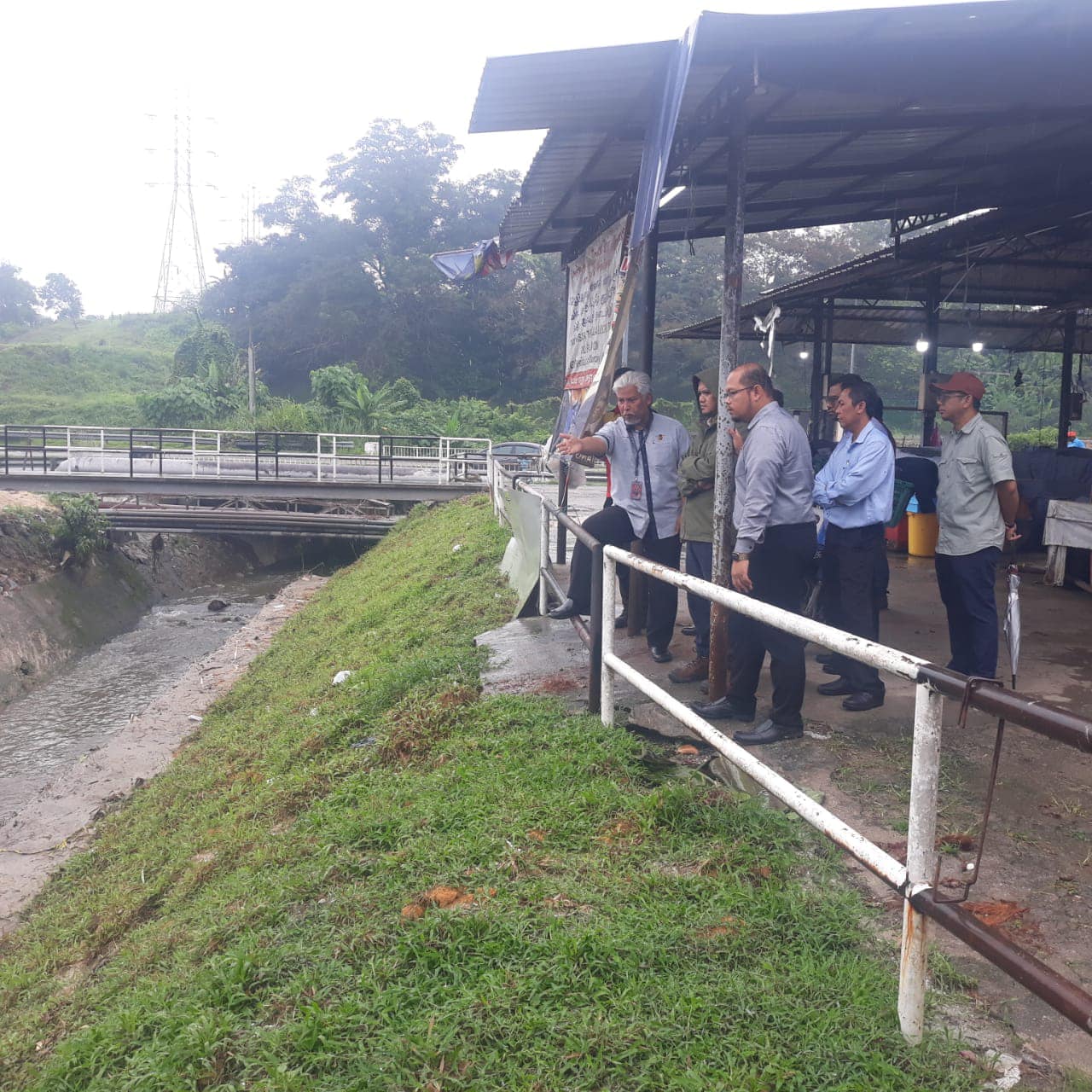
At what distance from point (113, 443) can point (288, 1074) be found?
104 feet

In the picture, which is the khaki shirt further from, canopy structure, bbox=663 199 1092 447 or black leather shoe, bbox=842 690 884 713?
canopy structure, bbox=663 199 1092 447

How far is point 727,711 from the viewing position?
14.0 feet

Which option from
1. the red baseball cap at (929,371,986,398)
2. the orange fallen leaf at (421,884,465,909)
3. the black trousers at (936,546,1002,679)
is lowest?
the orange fallen leaf at (421,884,465,909)

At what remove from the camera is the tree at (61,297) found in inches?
3029

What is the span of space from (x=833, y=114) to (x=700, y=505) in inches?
89.3

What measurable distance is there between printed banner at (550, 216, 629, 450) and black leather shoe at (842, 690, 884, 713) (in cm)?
223

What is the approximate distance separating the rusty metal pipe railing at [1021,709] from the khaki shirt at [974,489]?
8.94ft

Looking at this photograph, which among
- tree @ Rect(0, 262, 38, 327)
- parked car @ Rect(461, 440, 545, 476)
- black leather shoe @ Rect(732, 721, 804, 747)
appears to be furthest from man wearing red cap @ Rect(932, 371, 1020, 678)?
tree @ Rect(0, 262, 38, 327)

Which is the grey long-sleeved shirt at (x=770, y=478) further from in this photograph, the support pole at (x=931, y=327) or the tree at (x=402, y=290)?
the tree at (x=402, y=290)

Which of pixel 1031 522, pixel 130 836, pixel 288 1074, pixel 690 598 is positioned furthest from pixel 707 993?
pixel 1031 522

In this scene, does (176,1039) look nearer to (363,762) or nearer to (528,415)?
(363,762)

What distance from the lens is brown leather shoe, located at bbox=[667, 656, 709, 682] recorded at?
5008mm

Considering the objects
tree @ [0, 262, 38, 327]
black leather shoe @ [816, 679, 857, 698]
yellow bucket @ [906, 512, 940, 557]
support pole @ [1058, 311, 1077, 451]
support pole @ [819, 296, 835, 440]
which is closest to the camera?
black leather shoe @ [816, 679, 857, 698]

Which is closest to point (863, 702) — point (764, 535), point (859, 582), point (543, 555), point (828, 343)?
point (859, 582)
